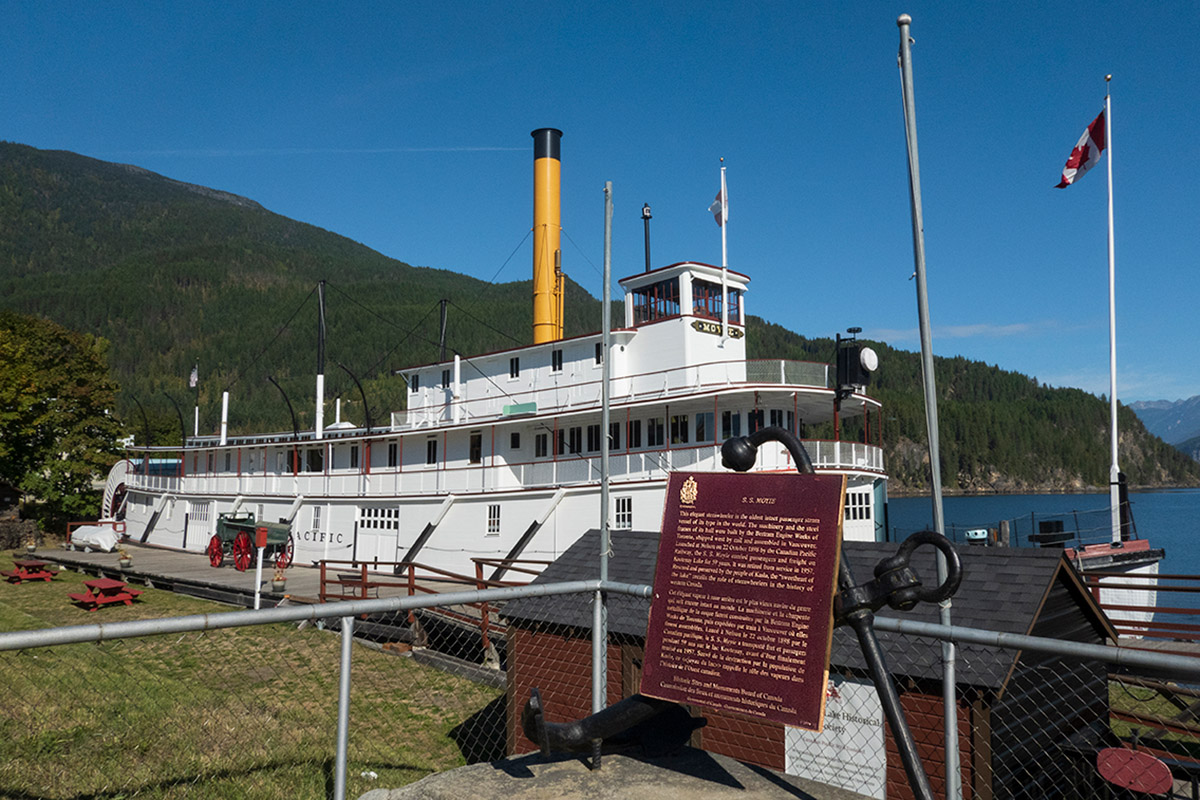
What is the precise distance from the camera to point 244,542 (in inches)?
1159

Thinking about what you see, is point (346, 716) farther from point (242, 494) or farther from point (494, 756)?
point (242, 494)

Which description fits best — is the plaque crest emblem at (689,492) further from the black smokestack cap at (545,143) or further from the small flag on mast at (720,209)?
the black smokestack cap at (545,143)

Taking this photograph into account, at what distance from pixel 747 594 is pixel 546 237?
28662 millimetres

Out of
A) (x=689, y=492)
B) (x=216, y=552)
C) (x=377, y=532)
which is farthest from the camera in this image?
(x=216, y=552)

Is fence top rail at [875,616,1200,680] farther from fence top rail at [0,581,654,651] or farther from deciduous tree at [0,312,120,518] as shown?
deciduous tree at [0,312,120,518]

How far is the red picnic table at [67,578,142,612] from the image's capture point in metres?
22.7

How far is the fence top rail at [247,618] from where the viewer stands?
3467 millimetres

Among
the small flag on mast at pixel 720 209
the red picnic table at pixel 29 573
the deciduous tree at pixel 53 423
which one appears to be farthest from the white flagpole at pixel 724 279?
the deciduous tree at pixel 53 423

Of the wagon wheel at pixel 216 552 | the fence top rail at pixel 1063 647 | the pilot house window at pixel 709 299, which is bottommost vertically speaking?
the wagon wheel at pixel 216 552

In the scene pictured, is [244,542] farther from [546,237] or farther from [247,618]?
[247,618]

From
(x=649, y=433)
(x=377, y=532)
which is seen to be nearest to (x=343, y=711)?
(x=649, y=433)

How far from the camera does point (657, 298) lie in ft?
83.1

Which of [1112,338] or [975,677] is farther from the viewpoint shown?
[1112,338]

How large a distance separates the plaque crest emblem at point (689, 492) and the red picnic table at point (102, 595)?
77.3ft
